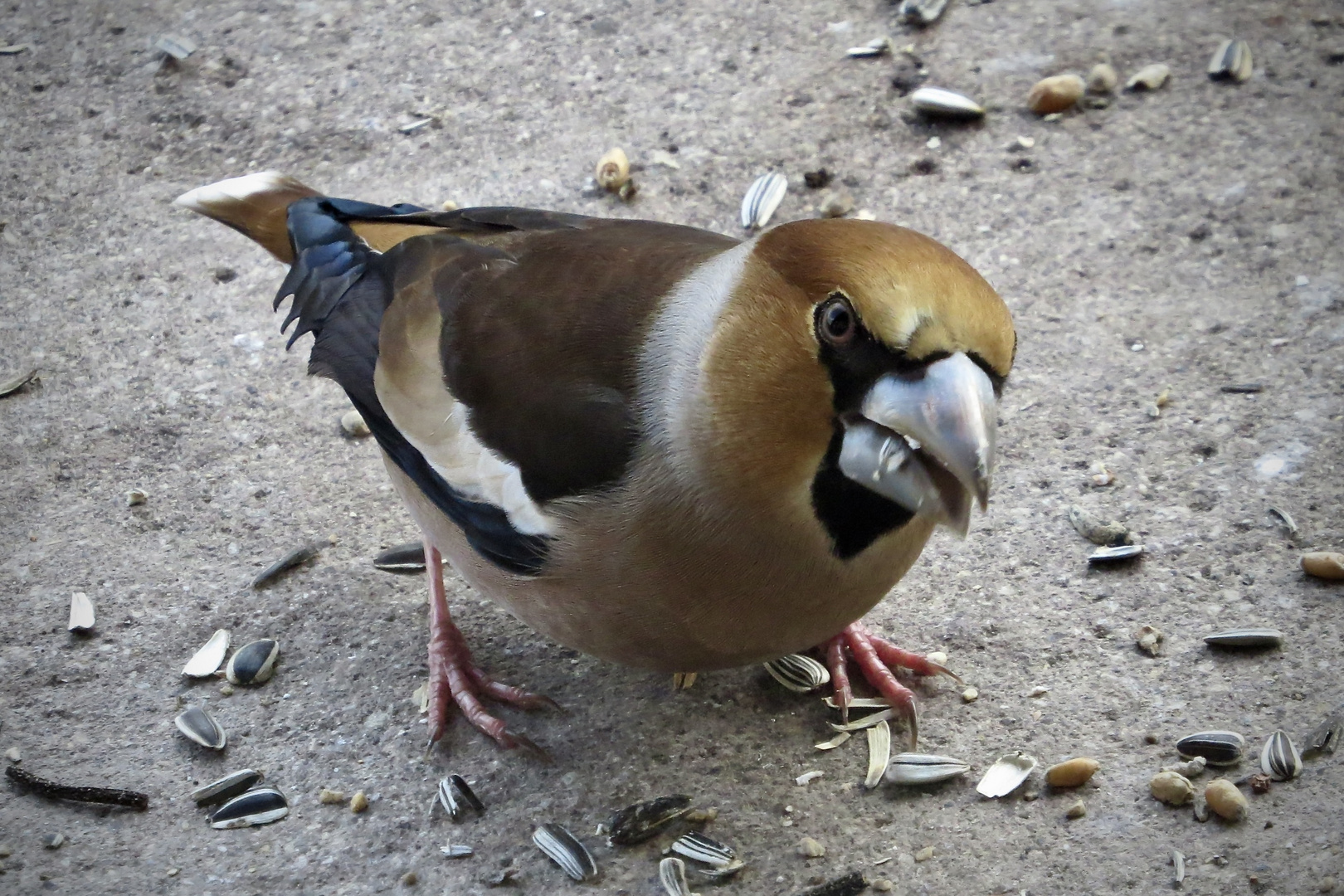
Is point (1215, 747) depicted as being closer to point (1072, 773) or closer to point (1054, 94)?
point (1072, 773)

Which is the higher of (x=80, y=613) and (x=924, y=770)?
(x=924, y=770)

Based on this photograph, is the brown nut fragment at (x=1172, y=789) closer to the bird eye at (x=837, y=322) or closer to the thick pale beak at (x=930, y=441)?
the thick pale beak at (x=930, y=441)

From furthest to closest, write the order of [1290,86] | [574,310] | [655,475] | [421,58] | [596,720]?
[421,58] → [1290,86] → [596,720] → [574,310] → [655,475]

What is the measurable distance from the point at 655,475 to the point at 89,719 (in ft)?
5.27

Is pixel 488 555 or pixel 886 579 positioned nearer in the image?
pixel 886 579

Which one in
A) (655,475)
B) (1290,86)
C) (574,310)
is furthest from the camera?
(1290,86)

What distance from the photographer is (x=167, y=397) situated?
383 cm

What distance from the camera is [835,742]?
282cm

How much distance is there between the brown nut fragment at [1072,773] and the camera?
2.60 metres

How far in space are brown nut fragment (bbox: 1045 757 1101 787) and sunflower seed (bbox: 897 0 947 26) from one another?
331cm

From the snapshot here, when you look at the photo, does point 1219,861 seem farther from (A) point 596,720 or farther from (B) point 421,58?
(B) point 421,58

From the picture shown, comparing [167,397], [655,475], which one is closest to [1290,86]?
[655,475]

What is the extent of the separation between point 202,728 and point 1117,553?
227 cm

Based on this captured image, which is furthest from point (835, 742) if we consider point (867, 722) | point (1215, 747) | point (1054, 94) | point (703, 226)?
point (1054, 94)
